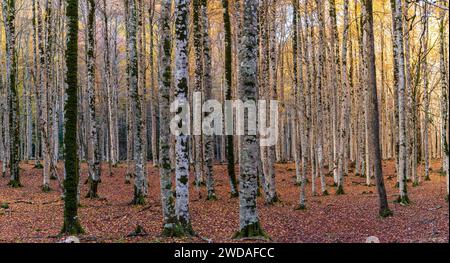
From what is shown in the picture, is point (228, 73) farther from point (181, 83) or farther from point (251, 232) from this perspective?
point (251, 232)

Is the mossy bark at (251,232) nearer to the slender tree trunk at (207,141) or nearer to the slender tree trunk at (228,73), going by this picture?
the slender tree trunk at (207,141)

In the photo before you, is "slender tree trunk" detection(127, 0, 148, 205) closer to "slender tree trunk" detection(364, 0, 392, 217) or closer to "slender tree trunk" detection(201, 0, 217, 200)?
"slender tree trunk" detection(201, 0, 217, 200)

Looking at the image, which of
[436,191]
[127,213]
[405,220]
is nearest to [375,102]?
[405,220]

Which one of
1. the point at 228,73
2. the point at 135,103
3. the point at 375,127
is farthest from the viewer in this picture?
the point at 228,73

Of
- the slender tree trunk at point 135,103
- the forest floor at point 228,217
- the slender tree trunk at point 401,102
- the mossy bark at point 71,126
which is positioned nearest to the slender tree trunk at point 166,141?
the forest floor at point 228,217

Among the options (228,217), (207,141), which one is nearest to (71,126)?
(228,217)

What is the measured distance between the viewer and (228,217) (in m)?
13.2

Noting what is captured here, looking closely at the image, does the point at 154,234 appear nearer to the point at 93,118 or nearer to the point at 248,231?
the point at 248,231

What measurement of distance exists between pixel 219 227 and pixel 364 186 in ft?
39.7

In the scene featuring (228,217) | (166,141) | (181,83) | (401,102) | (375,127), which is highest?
(181,83)

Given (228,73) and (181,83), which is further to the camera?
(228,73)

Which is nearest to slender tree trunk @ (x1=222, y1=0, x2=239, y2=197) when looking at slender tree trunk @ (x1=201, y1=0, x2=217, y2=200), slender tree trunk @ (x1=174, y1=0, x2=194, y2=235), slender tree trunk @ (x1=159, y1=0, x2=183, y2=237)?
slender tree trunk @ (x1=201, y1=0, x2=217, y2=200)

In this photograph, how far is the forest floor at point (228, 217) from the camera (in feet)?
32.5

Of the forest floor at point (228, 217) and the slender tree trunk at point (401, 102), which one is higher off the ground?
the slender tree trunk at point (401, 102)
